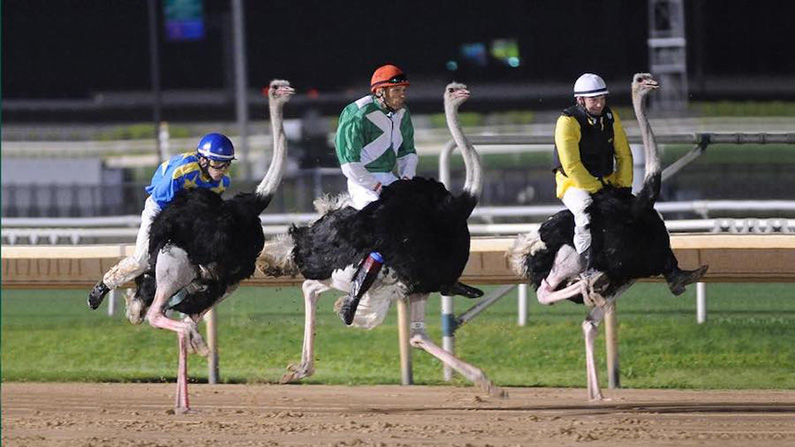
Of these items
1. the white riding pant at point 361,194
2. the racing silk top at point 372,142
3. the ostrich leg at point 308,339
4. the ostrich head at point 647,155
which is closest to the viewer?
the ostrich head at point 647,155

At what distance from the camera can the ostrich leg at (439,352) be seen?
966 centimetres

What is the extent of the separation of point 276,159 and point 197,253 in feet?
2.47

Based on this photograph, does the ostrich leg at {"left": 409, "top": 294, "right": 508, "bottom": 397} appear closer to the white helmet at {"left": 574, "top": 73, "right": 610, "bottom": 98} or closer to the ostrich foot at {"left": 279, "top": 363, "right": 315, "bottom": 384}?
the ostrich foot at {"left": 279, "top": 363, "right": 315, "bottom": 384}

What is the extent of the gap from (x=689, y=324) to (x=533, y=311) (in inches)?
89.4

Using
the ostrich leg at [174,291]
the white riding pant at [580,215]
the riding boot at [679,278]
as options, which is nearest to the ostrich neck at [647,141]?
the white riding pant at [580,215]

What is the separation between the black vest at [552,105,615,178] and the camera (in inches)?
399

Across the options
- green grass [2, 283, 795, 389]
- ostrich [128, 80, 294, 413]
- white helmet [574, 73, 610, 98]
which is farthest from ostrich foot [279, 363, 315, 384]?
white helmet [574, 73, 610, 98]

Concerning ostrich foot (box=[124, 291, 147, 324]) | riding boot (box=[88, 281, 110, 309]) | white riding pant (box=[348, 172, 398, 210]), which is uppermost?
white riding pant (box=[348, 172, 398, 210])

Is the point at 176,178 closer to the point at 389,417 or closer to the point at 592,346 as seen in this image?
the point at 389,417

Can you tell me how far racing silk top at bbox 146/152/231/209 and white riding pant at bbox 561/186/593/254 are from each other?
214cm

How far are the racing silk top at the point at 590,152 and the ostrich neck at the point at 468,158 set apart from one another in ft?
1.67

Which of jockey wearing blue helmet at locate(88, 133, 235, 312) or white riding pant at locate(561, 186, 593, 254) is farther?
jockey wearing blue helmet at locate(88, 133, 235, 312)

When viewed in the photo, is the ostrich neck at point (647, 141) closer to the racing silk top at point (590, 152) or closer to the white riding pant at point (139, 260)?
the racing silk top at point (590, 152)

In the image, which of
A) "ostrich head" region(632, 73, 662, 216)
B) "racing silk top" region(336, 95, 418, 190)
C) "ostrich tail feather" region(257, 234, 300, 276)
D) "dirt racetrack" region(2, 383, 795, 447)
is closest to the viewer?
"dirt racetrack" region(2, 383, 795, 447)
